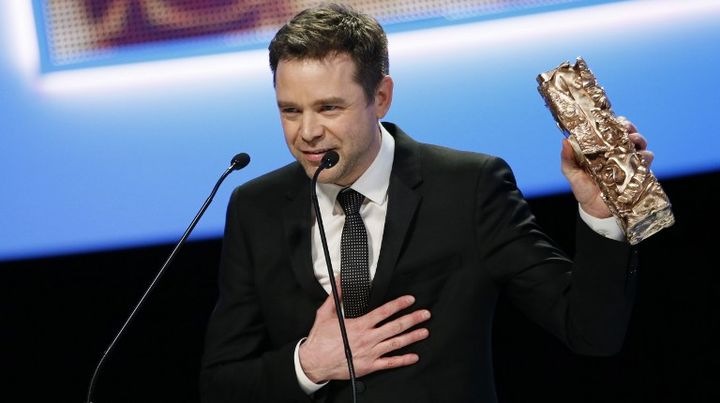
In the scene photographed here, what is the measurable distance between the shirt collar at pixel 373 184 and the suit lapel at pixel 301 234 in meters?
0.04

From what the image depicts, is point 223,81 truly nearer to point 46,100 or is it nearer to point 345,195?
point 46,100

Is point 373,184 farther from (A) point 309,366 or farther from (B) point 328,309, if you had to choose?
(A) point 309,366

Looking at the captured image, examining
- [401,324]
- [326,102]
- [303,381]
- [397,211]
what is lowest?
[303,381]

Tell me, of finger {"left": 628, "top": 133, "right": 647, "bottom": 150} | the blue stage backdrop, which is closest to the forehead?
finger {"left": 628, "top": 133, "right": 647, "bottom": 150}

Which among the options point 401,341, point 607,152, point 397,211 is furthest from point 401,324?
point 607,152

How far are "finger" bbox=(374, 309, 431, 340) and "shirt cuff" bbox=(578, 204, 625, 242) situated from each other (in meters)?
0.43

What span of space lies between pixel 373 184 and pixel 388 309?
0.99 ft

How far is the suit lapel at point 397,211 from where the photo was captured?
7.49ft

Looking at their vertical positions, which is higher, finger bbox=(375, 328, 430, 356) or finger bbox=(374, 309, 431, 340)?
finger bbox=(374, 309, 431, 340)

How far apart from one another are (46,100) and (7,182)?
0.30 m

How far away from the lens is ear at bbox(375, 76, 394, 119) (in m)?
2.37

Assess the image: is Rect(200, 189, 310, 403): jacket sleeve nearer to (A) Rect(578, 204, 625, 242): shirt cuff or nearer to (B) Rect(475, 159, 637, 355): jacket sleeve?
(B) Rect(475, 159, 637, 355): jacket sleeve

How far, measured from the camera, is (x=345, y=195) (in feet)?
7.77

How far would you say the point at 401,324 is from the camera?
225 cm
